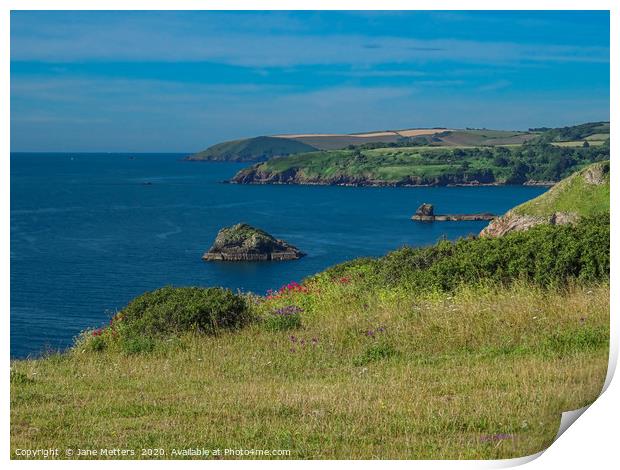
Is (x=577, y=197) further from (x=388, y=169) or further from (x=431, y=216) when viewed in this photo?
(x=388, y=169)

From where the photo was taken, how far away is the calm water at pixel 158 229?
41094 millimetres

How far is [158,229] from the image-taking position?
81.1 metres

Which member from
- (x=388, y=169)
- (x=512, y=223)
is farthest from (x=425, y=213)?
(x=512, y=223)

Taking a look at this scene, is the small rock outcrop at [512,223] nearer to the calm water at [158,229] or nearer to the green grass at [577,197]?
the green grass at [577,197]

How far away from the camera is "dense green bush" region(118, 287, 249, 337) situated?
12.8 metres

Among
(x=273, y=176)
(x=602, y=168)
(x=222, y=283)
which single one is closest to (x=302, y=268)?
(x=222, y=283)

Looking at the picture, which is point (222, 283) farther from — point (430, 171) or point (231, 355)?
point (231, 355)

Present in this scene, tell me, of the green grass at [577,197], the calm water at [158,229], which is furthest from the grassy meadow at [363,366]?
the calm water at [158,229]

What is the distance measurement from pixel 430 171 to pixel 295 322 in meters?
83.9

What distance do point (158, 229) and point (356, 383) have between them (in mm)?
74133

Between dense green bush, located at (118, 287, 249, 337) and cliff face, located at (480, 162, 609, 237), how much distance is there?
10.4 m

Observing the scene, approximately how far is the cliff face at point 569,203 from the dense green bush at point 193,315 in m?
10.4

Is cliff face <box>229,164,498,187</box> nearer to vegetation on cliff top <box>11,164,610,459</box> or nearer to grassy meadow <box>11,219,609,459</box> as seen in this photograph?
vegetation on cliff top <box>11,164,610,459</box>

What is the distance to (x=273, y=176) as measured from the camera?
13438cm
